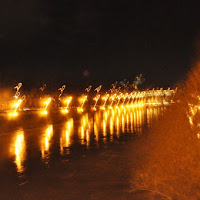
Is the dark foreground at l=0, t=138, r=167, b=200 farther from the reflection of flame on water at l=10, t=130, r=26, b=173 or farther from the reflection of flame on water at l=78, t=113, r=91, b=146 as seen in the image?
the reflection of flame on water at l=78, t=113, r=91, b=146

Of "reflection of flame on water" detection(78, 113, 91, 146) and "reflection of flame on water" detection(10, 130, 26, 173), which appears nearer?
"reflection of flame on water" detection(10, 130, 26, 173)

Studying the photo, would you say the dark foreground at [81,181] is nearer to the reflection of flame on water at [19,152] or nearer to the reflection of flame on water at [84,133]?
the reflection of flame on water at [19,152]

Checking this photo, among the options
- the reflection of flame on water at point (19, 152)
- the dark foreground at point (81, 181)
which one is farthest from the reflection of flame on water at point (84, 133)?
the dark foreground at point (81, 181)

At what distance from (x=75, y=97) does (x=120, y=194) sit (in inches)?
2990

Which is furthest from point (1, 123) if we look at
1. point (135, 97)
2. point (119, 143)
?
point (135, 97)

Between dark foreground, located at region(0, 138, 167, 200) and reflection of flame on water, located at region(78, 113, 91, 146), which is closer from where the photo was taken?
dark foreground, located at region(0, 138, 167, 200)

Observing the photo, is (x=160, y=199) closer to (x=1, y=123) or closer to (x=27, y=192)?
(x=27, y=192)

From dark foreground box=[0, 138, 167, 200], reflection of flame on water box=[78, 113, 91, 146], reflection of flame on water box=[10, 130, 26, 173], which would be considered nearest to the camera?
dark foreground box=[0, 138, 167, 200]

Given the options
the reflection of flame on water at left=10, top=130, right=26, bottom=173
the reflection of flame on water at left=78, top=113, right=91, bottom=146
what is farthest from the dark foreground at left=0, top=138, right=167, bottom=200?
the reflection of flame on water at left=78, top=113, right=91, bottom=146

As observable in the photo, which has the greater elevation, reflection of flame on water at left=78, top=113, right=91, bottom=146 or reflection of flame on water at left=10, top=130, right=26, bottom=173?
reflection of flame on water at left=78, top=113, right=91, bottom=146

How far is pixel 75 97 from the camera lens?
8288cm

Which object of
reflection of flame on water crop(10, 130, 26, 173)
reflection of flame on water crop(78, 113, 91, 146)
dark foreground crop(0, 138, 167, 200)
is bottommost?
dark foreground crop(0, 138, 167, 200)

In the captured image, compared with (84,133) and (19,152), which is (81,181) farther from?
(84,133)

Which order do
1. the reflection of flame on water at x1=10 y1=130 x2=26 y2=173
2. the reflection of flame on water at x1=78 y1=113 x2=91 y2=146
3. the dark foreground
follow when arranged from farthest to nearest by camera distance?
the reflection of flame on water at x1=78 y1=113 x2=91 y2=146 < the reflection of flame on water at x1=10 y1=130 x2=26 y2=173 < the dark foreground
